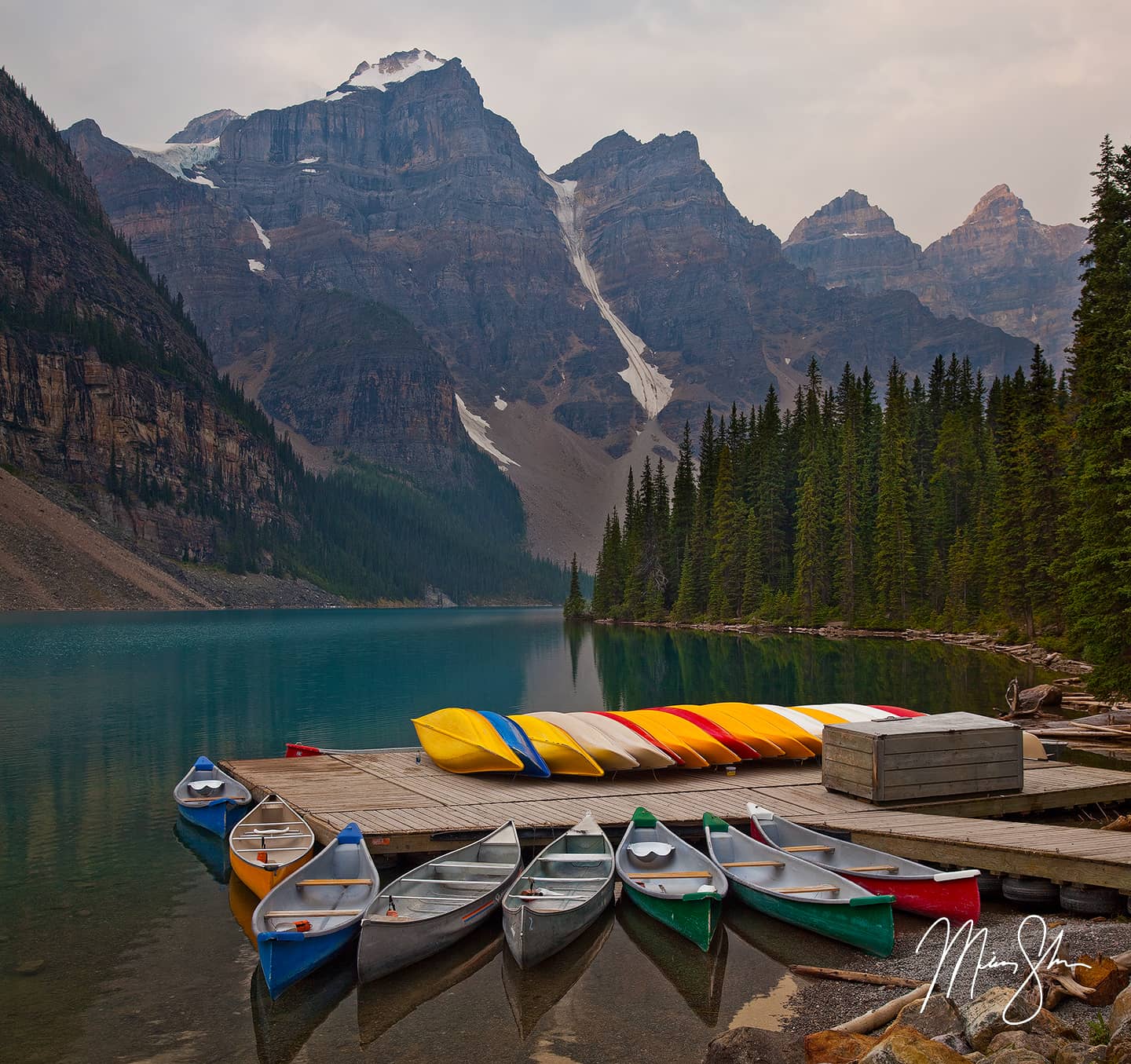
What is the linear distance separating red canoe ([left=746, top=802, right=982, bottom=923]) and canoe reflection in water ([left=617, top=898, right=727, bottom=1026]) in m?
2.53

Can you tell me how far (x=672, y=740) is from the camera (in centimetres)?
2522

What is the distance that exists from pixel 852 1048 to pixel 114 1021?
9.40 meters

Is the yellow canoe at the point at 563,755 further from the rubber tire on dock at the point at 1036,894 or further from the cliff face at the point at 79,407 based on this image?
the cliff face at the point at 79,407

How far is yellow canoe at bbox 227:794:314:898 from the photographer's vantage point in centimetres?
1752

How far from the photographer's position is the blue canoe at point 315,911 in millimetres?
13688

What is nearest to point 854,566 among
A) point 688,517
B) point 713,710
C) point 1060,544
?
point 688,517

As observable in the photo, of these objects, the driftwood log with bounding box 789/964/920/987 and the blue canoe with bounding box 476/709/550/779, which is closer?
the driftwood log with bounding box 789/964/920/987

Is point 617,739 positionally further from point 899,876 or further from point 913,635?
point 913,635

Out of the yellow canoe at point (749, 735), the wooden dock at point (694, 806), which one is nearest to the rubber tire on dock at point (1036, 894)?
the wooden dock at point (694, 806)

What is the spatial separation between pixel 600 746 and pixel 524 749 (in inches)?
75.5

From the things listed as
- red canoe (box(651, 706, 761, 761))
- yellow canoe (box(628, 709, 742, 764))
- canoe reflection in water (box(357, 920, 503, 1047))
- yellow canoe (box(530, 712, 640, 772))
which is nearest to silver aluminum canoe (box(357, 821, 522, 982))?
canoe reflection in water (box(357, 920, 503, 1047))

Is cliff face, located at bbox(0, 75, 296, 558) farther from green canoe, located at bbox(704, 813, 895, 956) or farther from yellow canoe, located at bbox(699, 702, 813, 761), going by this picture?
green canoe, located at bbox(704, 813, 895, 956)

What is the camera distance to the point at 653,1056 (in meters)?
12.1

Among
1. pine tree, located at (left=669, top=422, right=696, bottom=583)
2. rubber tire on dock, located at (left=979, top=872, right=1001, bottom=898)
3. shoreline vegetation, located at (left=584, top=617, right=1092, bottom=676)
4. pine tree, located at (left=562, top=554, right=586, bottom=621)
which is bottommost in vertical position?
pine tree, located at (left=562, top=554, right=586, bottom=621)
